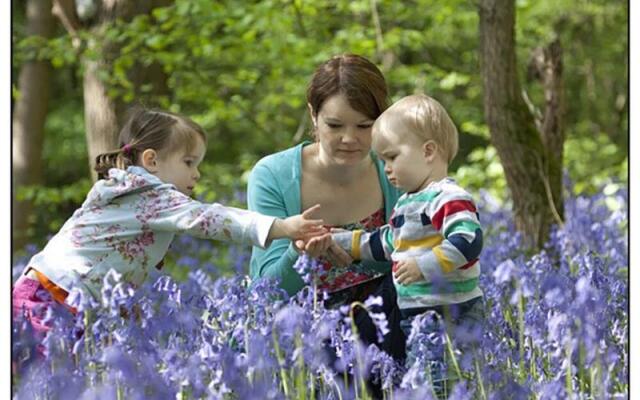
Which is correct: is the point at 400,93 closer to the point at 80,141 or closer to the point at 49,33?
the point at 49,33

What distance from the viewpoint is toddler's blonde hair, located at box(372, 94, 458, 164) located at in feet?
10.9

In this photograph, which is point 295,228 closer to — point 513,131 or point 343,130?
point 343,130

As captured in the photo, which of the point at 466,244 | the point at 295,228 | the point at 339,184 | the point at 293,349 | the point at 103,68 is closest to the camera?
the point at 293,349

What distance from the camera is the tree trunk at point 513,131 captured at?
5625mm

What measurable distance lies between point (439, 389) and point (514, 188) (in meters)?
2.84

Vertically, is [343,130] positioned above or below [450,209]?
above

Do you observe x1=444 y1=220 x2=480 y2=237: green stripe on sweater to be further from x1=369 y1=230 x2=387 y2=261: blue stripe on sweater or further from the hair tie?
the hair tie

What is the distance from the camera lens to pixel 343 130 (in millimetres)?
3846

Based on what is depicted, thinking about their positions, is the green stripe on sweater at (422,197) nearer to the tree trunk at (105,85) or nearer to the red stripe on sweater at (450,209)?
the red stripe on sweater at (450,209)

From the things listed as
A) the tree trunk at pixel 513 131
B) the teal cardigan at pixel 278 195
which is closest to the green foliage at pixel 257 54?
the tree trunk at pixel 513 131

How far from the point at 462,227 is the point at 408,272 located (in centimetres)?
23

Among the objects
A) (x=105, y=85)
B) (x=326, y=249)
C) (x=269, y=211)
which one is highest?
(x=105, y=85)

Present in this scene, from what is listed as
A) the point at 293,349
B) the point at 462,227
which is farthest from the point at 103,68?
the point at 293,349

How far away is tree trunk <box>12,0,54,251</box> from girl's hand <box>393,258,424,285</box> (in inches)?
309
